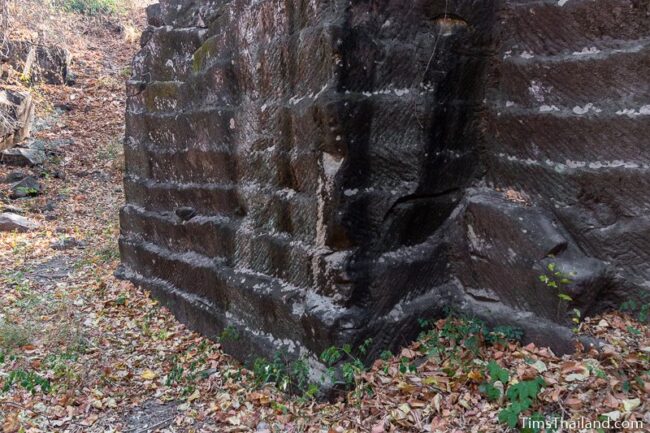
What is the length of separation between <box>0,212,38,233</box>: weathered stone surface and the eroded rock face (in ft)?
19.7

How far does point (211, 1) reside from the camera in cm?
487

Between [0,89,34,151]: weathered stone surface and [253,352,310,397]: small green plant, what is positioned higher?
[0,89,34,151]: weathered stone surface

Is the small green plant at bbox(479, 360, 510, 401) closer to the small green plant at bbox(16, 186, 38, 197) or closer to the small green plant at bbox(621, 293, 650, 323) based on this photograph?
the small green plant at bbox(621, 293, 650, 323)

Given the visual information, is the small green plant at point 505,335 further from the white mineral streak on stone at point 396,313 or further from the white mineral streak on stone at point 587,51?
the white mineral streak on stone at point 587,51

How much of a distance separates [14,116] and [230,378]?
31.4 feet

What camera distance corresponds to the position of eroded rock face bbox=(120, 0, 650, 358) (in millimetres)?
3070

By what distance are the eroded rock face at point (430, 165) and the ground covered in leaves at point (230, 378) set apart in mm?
226

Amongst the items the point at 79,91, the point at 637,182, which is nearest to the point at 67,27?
the point at 79,91

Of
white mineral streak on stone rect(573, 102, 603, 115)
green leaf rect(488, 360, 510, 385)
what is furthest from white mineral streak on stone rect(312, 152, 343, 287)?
white mineral streak on stone rect(573, 102, 603, 115)

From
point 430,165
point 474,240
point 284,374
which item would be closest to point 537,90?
point 430,165

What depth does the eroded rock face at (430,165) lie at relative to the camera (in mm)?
3070

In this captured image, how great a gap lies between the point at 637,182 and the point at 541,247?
60 centimetres

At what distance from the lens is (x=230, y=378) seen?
12.3ft

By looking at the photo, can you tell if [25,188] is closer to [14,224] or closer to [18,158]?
[18,158]
